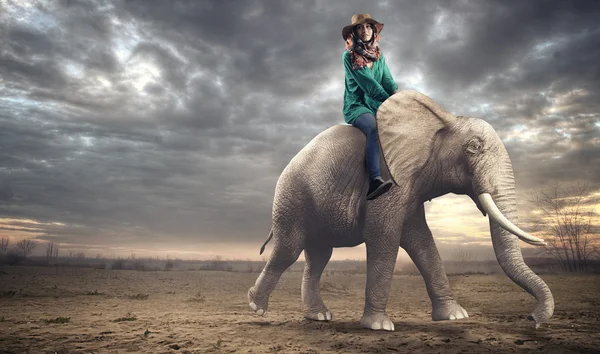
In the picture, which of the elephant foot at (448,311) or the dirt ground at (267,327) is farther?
the elephant foot at (448,311)

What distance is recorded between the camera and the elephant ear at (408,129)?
21.2 feet

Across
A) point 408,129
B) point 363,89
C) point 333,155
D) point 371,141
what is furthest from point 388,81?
point 333,155

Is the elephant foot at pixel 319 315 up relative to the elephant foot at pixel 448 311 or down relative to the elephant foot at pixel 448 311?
down

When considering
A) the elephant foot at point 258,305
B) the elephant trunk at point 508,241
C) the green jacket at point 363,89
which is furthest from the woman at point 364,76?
the elephant foot at point 258,305

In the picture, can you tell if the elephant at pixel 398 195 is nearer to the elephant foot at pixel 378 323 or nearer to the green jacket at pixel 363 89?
the elephant foot at pixel 378 323

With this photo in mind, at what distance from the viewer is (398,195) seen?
6355mm

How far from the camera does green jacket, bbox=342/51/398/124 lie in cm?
664

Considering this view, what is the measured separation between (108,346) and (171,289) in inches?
405

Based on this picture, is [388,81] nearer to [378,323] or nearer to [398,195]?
[398,195]

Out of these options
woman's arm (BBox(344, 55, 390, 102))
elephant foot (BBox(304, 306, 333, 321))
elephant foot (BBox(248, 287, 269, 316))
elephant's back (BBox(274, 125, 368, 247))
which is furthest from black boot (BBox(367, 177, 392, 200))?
elephant foot (BBox(248, 287, 269, 316))

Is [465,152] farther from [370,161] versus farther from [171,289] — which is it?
[171,289]

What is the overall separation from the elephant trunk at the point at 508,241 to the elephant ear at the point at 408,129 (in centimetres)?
109

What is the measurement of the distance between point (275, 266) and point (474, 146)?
3.72 m

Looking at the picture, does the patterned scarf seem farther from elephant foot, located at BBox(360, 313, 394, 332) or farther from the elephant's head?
elephant foot, located at BBox(360, 313, 394, 332)
